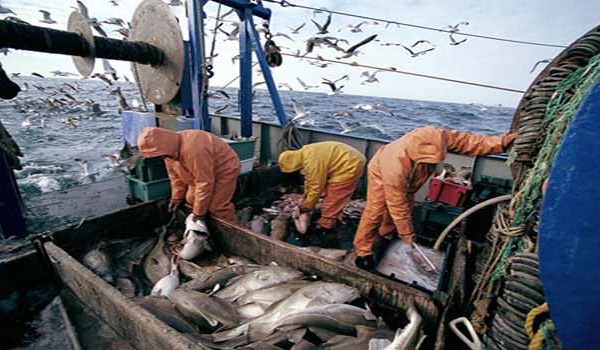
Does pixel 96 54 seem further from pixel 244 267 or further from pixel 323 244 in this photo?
pixel 323 244

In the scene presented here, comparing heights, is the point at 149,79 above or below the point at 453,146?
above

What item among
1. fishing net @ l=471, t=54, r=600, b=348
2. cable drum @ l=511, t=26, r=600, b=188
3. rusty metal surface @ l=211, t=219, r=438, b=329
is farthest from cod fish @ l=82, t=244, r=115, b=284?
cable drum @ l=511, t=26, r=600, b=188

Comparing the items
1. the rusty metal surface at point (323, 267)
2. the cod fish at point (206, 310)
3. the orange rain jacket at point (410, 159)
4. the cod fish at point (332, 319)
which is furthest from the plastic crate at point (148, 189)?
the cod fish at point (332, 319)

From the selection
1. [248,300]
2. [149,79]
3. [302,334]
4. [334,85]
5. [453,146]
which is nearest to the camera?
[302,334]

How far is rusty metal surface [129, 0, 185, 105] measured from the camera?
5.41 metres

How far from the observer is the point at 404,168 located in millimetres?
3346

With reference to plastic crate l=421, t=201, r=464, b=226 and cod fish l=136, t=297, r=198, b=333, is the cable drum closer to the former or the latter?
plastic crate l=421, t=201, r=464, b=226

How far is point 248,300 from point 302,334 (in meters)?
0.67

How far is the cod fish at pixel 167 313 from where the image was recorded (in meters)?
2.26

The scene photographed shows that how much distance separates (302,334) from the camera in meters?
2.03

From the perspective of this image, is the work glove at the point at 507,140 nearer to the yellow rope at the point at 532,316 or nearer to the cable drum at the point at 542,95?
the cable drum at the point at 542,95

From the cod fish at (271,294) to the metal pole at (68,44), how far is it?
4633 millimetres

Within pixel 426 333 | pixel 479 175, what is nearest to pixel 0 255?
pixel 426 333

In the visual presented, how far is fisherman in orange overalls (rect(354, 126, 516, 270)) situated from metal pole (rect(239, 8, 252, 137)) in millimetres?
3935
